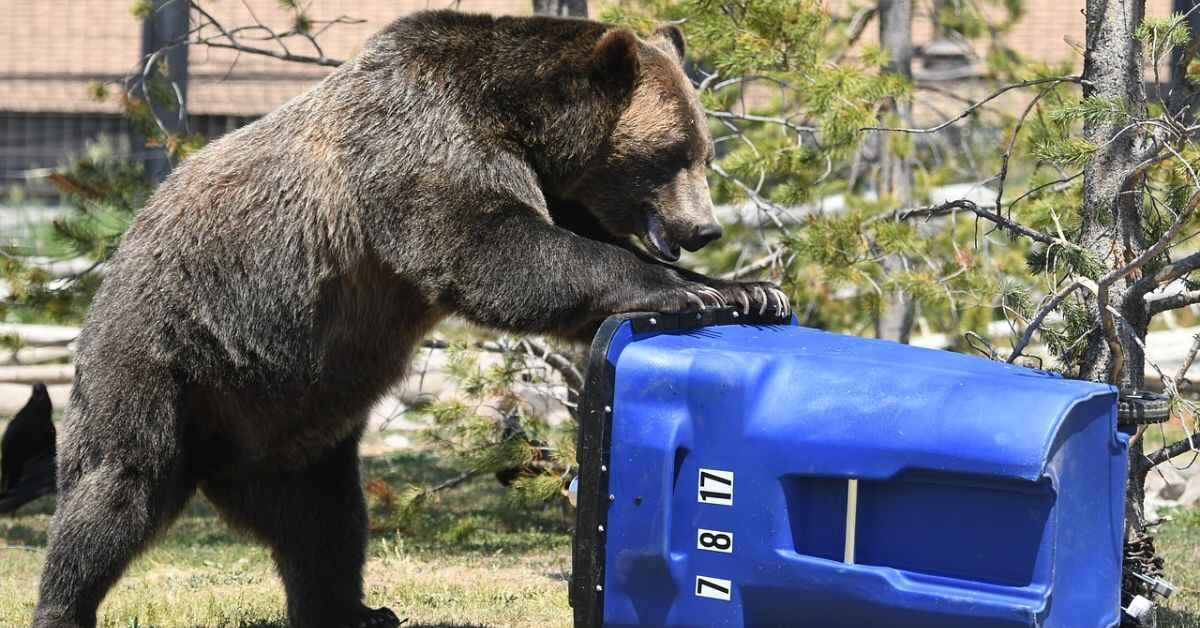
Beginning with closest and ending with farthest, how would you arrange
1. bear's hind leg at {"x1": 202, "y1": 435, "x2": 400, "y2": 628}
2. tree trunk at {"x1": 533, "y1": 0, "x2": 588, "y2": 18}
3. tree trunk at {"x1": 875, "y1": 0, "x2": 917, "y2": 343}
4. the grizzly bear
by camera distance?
1. the grizzly bear
2. bear's hind leg at {"x1": 202, "y1": 435, "x2": 400, "y2": 628}
3. tree trunk at {"x1": 533, "y1": 0, "x2": 588, "y2": 18}
4. tree trunk at {"x1": 875, "y1": 0, "x2": 917, "y2": 343}

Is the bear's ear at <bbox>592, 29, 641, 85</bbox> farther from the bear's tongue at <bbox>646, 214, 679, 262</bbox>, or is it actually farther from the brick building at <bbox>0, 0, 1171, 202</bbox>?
the brick building at <bbox>0, 0, 1171, 202</bbox>

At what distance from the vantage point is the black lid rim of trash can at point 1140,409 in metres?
3.61

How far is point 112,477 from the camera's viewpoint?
14.3ft

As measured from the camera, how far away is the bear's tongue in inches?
186

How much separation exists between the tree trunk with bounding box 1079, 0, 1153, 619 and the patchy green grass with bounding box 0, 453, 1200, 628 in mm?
974

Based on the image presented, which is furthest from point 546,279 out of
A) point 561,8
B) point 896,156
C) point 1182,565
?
point 896,156

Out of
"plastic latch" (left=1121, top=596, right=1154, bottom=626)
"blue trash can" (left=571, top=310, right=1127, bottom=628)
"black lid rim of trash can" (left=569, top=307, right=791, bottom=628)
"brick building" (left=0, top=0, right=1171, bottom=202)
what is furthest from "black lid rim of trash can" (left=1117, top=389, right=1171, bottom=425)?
"brick building" (left=0, top=0, right=1171, bottom=202)

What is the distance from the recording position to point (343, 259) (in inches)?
177

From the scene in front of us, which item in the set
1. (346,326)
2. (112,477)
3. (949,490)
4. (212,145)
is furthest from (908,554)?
(212,145)

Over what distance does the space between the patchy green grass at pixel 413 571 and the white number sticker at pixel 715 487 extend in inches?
72.8

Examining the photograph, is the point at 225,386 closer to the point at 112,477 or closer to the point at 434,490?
the point at 112,477

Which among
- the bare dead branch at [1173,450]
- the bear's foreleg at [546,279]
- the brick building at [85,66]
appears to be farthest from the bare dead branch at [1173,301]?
the brick building at [85,66]

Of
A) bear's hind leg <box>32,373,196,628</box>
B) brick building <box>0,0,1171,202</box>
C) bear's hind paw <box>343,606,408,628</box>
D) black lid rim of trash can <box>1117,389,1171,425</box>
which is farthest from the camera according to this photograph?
brick building <box>0,0,1171,202</box>

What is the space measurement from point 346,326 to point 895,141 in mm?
4206
